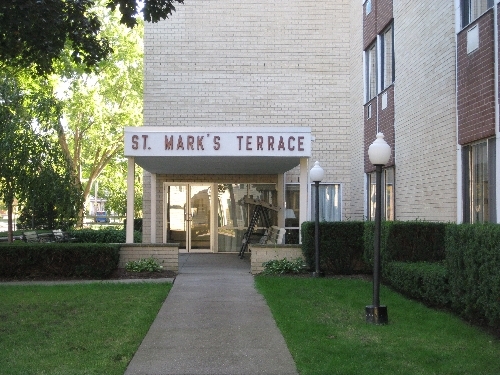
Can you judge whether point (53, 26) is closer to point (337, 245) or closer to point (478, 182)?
point (337, 245)

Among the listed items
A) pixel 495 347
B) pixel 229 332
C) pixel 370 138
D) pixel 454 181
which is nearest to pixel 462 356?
pixel 495 347

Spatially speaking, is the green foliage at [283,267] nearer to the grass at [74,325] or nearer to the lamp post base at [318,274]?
the lamp post base at [318,274]

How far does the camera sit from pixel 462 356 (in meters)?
7.34

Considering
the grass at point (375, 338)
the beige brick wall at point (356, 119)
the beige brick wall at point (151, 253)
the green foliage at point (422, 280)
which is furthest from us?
the beige brick wall at point (356, 119)

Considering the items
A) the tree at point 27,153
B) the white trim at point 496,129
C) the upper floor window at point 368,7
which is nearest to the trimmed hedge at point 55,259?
the tree at point 27,153

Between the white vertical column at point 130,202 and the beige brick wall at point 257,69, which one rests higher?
the beige brick wall at point 257,69

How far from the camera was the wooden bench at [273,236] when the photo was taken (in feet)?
57.2

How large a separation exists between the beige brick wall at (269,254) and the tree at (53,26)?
5.42 metres

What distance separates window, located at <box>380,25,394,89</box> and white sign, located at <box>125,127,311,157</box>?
3.45 meters

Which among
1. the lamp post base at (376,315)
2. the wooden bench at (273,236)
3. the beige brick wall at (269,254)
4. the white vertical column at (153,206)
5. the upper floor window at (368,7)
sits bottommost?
the lamp post base at (376,315)

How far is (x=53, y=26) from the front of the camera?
12.4 meters

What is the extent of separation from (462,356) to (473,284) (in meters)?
1.38

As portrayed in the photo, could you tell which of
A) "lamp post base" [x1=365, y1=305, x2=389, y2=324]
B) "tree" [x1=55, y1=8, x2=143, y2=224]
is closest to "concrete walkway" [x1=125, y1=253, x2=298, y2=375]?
"lamp post base" [x1=365, y1=305, x2=389, y2=324]

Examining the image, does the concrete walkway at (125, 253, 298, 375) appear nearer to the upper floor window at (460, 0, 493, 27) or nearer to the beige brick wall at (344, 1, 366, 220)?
the upper floor window at (460, 0, 493, 27)
